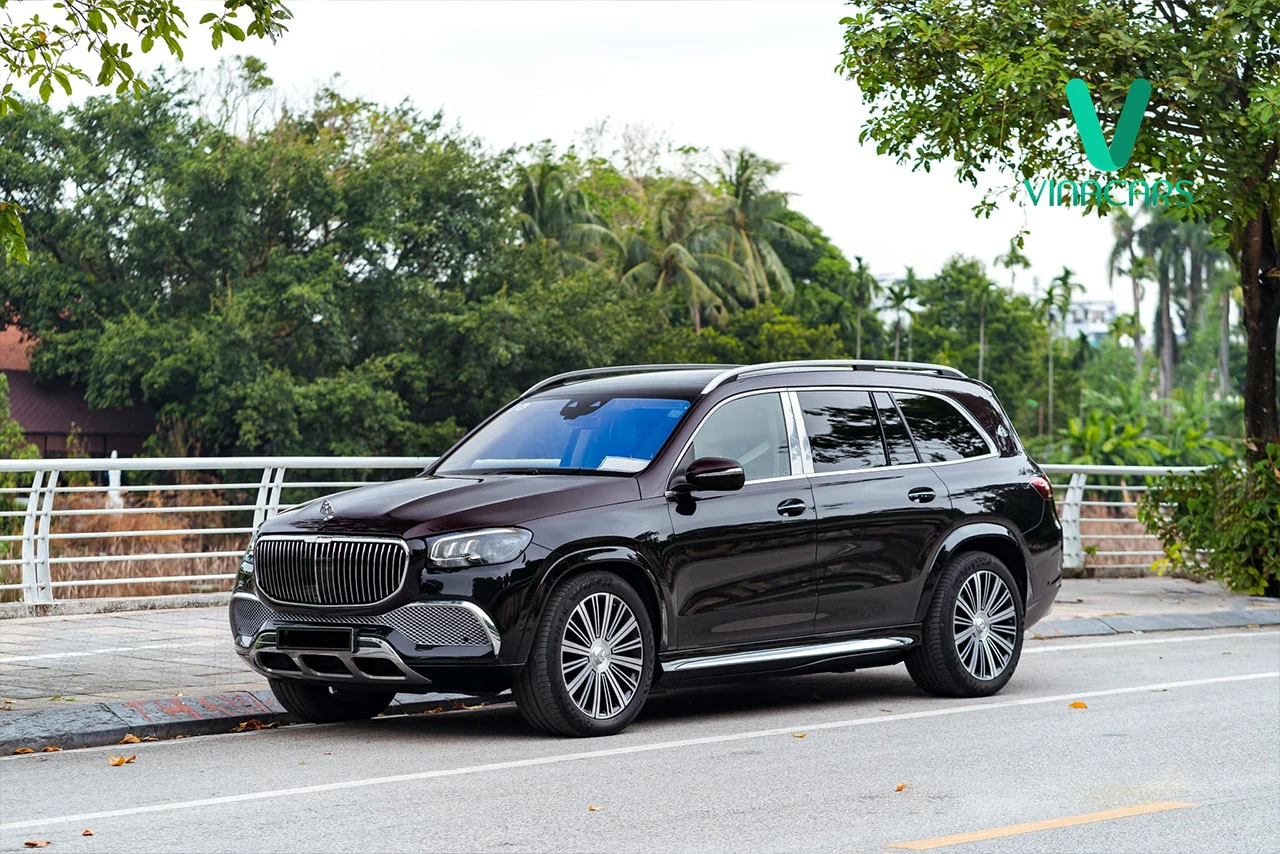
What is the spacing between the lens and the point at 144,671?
10391mm

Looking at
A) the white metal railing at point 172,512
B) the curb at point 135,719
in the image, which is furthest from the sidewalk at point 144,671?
the white metal railing at point 172,512

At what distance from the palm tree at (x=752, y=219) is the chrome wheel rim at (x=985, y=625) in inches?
2454

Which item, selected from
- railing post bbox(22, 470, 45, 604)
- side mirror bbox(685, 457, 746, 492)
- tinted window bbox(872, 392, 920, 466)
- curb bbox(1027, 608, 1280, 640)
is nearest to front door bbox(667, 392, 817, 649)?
side mirror bbox(685, 457, 746, 492)

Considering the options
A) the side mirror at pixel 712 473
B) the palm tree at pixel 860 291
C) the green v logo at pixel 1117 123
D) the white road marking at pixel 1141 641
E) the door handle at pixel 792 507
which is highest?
the palm tree at pixel 860 291

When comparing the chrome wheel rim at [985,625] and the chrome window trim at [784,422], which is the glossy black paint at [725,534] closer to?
the chrome window trim at [784,422]

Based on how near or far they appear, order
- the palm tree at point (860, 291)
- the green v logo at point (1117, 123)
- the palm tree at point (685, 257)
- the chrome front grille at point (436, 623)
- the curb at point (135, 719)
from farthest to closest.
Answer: the palm tree at point (860, 291) → the palm tree at point (685, 257) → the green v logo at point (1117, 123) → the curb at point (135, 719) → the chrome front grille at point (436, 623)

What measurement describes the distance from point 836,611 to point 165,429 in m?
42.2

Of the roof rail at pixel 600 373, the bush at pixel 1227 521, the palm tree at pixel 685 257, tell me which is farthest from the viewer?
the palm tree at pixel 685 257

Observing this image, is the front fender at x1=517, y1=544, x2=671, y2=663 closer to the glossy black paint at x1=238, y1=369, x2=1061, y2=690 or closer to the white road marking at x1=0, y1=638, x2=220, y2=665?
the glossy black paint at x1=238, y1=369, x2=1061, y2=690

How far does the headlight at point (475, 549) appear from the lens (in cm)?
815

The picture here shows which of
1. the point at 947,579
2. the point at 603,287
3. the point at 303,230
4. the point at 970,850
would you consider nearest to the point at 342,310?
the point at 303,230

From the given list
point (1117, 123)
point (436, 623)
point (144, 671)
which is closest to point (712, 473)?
point (436, 623)

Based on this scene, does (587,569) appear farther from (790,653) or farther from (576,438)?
(790,653)

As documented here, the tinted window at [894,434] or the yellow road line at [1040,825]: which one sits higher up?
the tinted window at [894,434]
